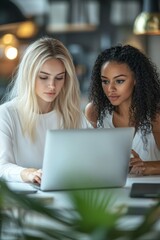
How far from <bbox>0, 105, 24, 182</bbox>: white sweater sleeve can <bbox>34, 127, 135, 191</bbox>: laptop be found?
325 millimetres

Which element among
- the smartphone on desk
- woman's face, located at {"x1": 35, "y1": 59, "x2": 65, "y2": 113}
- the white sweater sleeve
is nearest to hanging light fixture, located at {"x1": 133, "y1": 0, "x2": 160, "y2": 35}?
woman's face, located at {"x1": 35, "y1": 59, "x2": 65, "y2": 113}

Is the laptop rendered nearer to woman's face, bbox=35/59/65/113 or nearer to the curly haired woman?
woman's face, bbox=35/59/65/113

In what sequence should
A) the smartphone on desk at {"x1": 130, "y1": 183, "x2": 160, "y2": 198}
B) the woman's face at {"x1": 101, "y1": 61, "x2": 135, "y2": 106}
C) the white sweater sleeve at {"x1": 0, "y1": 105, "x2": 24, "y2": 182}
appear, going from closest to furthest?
the smartphone on desk at {"x1": 130, "y1": 183, "x2": 160, "y2": 198}
the white sweater sleeve at {"x1": 0, "y1": 105, "x2": 24, "y2": 182}
the woman's face at {"x1": 101, "y1": 61, "x2": 135, "y2": 106}

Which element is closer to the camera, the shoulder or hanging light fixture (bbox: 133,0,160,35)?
the shoulder

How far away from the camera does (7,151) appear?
10.0ft

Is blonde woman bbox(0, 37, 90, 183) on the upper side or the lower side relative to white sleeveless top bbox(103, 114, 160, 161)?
upper

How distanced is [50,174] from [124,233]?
1555 mm

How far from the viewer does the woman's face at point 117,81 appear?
343cm

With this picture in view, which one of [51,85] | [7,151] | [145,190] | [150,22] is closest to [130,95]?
[51,85]

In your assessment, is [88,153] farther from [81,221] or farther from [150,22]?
[150,22]

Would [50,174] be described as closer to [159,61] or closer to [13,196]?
[13,196]

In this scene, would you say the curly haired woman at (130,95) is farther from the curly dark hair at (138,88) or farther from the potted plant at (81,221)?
the potted plant at (81,221)

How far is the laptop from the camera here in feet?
8.04

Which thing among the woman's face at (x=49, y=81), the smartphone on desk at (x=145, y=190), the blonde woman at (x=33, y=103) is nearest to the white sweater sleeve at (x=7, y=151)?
the blonde woman at (x=33, y=103)
